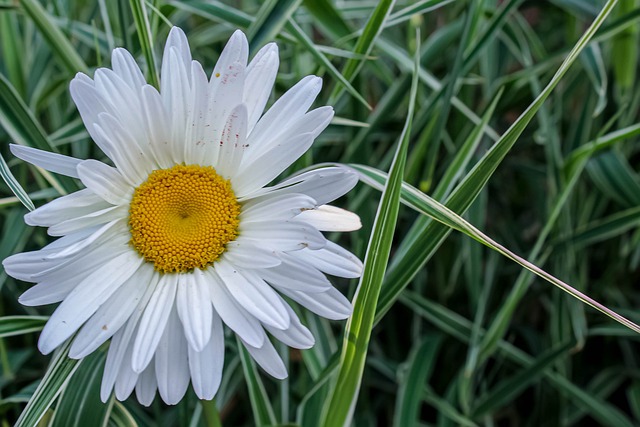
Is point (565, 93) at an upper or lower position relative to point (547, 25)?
lower

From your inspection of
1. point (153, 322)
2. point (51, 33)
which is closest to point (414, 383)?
point (153, 322)

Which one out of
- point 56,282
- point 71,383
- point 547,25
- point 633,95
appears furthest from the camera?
point 547,25

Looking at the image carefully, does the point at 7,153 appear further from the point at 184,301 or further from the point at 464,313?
the point at 464,313

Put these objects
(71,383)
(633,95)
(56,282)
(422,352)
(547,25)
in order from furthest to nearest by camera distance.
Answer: (547,25), (633,95), (422,352), (71,383), (56,282)

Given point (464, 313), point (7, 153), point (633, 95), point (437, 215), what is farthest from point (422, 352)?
point (7, 153)

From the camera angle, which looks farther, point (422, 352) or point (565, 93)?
point (565, 93)

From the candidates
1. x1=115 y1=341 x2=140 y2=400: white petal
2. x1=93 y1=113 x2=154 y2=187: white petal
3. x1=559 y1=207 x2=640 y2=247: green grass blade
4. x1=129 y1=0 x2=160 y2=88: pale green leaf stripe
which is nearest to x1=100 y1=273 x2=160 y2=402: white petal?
x1=115 y1=341 x2=140 y2=400: white petal

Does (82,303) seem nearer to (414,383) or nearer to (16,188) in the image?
(16,188)

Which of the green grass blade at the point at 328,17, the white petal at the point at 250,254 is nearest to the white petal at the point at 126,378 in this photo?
the white petal at the point at 250,254
